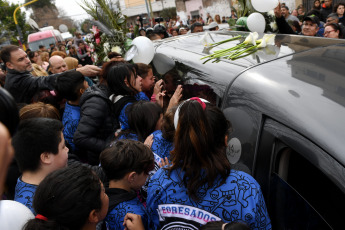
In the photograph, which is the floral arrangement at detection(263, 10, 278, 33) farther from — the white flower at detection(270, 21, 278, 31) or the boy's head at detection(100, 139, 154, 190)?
the boy's head at detection(100, 139, 154, 190)

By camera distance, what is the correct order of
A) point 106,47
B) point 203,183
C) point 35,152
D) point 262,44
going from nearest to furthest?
point 203,183 < point 35,152 < point 262,44 < point 106,47

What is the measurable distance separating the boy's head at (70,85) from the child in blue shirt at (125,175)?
1.29m

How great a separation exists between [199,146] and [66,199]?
642mm

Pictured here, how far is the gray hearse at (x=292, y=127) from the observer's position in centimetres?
112

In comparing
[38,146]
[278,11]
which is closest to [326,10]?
[278,11]

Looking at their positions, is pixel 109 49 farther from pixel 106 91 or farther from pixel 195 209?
pixel 195 209

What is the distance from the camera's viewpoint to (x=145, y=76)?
3.31m

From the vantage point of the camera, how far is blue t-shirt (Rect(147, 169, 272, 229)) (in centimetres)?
128

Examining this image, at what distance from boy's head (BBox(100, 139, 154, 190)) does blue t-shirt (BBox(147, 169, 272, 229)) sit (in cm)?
39

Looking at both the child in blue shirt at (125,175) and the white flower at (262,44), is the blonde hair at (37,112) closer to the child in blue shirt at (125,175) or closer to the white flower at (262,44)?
the child in blue shirt at (125,175)

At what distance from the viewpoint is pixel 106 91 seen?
325 centimetres

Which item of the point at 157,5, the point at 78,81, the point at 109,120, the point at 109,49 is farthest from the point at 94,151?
the point at 157,5

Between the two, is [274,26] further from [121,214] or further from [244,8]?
[121,214]

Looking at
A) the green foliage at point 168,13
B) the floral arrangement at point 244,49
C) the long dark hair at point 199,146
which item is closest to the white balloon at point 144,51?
the floral arrangement at point 244,49
